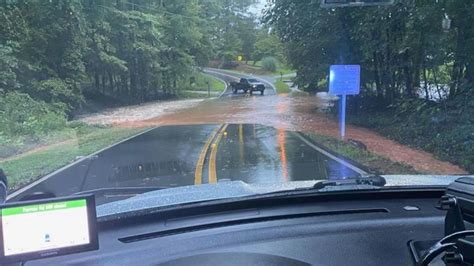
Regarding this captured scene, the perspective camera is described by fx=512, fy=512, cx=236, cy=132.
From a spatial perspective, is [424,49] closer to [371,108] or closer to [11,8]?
[371,108]

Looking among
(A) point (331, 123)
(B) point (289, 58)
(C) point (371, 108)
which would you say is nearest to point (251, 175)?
(A) point (331, 123)

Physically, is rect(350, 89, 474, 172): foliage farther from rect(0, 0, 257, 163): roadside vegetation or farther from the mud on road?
rect(0, 0, 257, 163): roadside vegetation

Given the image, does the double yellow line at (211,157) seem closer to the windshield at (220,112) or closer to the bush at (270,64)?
the windshield at (220,112)

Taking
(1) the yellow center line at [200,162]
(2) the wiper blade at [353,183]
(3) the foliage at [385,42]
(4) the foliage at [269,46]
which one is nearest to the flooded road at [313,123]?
(3) the foliage at [385,42]

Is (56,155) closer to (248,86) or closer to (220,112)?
(220,112)

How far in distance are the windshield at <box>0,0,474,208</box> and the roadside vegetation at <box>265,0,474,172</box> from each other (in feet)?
0.18

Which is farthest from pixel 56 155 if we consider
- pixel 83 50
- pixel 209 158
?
pixel 83 50

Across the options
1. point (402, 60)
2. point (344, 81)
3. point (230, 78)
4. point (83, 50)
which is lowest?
point (230, 78)

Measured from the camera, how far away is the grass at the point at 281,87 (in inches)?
1613

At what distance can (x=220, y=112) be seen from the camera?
25.2m

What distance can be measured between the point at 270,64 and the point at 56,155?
25.3 metres

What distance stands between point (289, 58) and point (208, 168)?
16.4 m

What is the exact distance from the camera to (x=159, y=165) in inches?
352

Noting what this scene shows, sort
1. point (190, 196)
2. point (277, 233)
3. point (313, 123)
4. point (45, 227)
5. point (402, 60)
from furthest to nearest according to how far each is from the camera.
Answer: point (313, 123) < point (402, 60) < point (190, 196) < point (277, 233) < point (45, 227)
